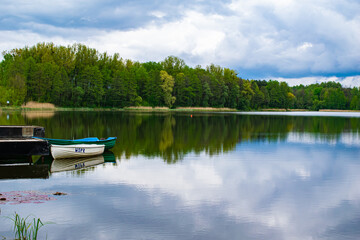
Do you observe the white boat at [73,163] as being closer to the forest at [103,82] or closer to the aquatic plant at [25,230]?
the aquatic plant at [25,230]

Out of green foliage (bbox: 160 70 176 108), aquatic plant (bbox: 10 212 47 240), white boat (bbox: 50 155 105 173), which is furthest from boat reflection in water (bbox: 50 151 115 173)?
green foliage (bbox: 160 70 176 108)

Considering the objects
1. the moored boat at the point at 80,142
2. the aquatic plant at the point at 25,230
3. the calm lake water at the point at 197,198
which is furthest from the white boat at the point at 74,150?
the aquatic plant at the point at 25,230

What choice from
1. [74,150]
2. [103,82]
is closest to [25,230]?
[74,150]

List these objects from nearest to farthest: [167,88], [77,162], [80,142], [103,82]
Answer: [77,162] < [80,142] < [103,82] < [167,88]

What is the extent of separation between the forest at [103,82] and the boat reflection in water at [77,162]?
262 ft

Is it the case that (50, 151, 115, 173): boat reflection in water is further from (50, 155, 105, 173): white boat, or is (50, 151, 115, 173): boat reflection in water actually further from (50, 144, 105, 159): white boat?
(50, 144, 105, 159): white boat

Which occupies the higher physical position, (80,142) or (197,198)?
(80,142)

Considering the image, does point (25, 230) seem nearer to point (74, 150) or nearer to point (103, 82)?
point (74, 150)

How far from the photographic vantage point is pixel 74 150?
69.1 ft

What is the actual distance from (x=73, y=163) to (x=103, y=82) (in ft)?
343

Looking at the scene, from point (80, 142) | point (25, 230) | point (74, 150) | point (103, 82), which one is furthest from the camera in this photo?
point (103, 82)

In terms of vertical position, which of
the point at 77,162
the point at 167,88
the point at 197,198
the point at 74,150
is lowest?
the point at 197,198

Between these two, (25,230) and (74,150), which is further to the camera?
(74,150)

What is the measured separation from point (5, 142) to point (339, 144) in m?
28.0
